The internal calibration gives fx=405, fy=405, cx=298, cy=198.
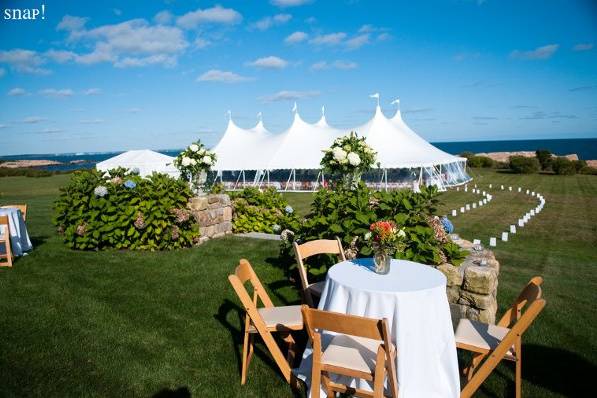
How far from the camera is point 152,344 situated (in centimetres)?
419

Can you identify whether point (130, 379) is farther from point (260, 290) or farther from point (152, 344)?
point (260, 290)

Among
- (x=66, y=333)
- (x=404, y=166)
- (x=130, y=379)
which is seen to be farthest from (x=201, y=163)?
(x=404, y=166)

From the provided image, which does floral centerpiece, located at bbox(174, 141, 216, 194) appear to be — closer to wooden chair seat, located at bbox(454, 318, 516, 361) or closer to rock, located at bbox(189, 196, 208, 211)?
rock, located at bbox(189, 196, 208, 211)

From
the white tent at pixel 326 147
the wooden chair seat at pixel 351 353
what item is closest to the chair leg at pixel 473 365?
the wooden chair seat at pixel 351 353

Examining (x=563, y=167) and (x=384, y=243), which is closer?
(x=384, y=243)

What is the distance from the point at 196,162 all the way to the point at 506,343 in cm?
718

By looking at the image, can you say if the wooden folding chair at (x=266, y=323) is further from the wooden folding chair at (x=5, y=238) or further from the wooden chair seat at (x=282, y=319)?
the wooden folding chair at (x=5, y=238)

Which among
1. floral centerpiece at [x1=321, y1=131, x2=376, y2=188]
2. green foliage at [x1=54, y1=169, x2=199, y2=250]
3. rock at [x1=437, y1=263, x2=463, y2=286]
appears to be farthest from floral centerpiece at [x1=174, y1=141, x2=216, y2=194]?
rock at [x1=437, y1=263, x2=463, y2=286]

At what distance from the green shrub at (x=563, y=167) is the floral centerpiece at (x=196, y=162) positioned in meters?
30.4

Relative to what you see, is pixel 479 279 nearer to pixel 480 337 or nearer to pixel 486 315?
pixel 486 315

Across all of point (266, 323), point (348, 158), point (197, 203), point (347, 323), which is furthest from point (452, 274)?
point (197, 203)

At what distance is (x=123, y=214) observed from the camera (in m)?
7.64

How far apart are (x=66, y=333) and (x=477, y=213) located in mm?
14146

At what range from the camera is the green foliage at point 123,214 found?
7637 mm
